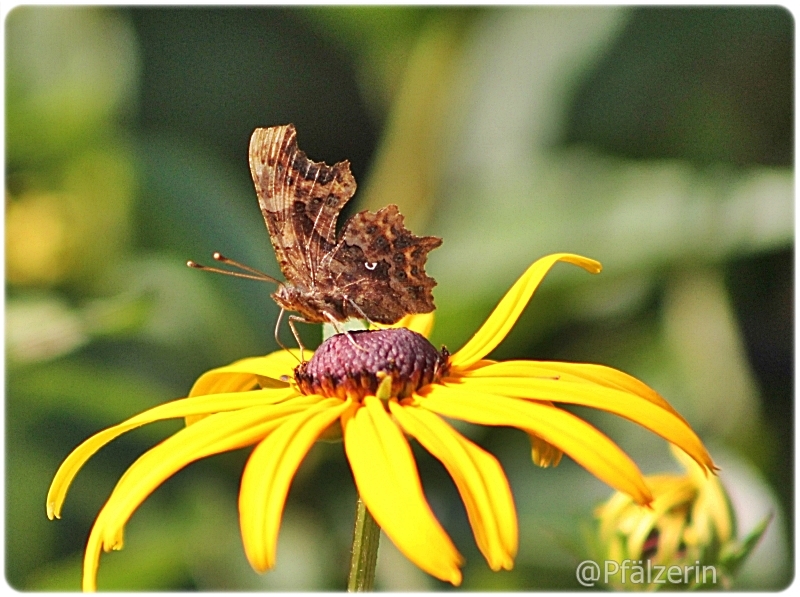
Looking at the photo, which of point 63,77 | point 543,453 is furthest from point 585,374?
point 63,77

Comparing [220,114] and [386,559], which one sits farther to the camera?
[220,114]

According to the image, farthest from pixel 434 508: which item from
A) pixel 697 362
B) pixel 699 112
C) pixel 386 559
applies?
pixel 699 112

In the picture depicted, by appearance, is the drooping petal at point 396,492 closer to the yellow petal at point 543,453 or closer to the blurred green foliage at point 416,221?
the yellow petal at point 543,453

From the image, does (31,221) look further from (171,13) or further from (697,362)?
(697,362)

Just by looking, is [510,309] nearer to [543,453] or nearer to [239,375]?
[543,453]

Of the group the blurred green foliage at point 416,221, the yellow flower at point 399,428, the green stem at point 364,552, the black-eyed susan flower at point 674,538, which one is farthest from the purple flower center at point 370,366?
the blurred green foliage at point 416,221

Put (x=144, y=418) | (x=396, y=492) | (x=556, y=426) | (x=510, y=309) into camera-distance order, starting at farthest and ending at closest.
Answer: (x=510, y=309)
(x=144, y=418)
(x=556, y=426)
(x=396, y=492)
